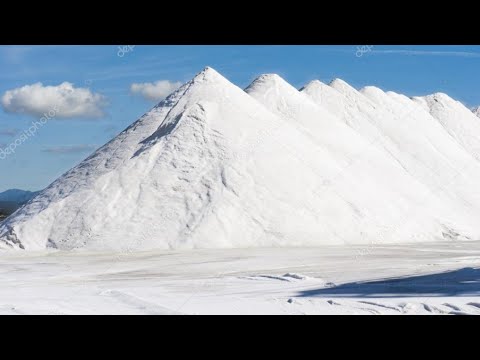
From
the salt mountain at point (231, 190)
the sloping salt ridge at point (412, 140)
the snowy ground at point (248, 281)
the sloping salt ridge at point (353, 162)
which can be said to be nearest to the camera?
the snowy ground at point (248, 281)

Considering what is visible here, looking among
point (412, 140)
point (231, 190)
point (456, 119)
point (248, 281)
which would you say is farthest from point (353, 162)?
point (456, 119)

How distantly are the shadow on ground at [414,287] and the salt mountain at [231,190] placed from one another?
10323 mm

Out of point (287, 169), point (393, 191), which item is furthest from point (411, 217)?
point (287, 169)

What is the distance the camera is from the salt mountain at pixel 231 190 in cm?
2528

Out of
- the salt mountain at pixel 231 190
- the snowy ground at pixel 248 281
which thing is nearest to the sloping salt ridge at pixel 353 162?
the salt mountain at pixel 231 190

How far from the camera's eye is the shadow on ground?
41.7ft

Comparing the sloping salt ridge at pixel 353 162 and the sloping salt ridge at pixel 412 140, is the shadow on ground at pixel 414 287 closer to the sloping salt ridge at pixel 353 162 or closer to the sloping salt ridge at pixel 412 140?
the sloping salt ridge at pixel 353 162

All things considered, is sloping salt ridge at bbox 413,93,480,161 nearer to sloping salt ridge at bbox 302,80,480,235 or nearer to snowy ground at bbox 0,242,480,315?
sloping salt ridge at bbox 302,80,480,235

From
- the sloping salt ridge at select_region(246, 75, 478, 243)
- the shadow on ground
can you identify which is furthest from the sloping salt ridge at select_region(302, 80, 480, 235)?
the shadow on ground

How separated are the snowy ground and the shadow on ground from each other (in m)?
0.02

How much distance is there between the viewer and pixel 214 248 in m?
24.1

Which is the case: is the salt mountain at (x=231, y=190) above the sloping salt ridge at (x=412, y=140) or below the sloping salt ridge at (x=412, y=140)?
below

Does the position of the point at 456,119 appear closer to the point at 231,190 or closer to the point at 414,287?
the point at 231,190
